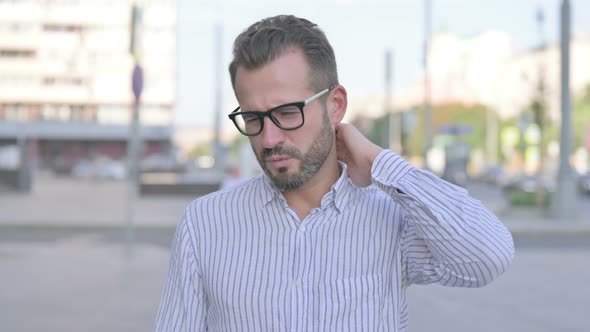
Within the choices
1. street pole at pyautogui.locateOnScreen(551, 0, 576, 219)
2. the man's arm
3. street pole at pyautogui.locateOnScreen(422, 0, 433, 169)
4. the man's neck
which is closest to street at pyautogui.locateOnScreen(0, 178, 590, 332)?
street pole at pyautogui.locateOnScreen(551, 0, 576, 219)

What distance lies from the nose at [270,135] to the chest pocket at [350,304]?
0.35m

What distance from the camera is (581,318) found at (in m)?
8.09

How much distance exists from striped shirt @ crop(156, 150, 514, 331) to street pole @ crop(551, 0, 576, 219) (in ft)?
64.1

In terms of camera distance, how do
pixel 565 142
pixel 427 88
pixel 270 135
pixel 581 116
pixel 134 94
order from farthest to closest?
1. pixel 581 116
2. pixel 427 88
3. pixel 565 142
4. pixel 134 94
5. pixel 270 135

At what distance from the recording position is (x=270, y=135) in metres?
2.21

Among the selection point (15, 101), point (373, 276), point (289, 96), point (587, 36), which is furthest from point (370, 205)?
point (587, 36)

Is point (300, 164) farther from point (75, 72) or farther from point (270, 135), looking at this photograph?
point (75, 72)

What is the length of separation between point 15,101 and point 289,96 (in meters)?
92.0

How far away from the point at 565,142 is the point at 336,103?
19.9 m

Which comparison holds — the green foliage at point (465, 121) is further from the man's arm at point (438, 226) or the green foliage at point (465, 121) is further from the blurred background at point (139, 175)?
the man's arm at point (438, 226)

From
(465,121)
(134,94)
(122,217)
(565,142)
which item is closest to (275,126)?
(134,94)

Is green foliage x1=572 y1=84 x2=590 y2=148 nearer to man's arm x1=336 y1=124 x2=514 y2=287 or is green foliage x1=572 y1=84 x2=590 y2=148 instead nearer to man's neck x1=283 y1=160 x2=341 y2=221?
man's arm x1=336 y1=124 x2=514 y2=287

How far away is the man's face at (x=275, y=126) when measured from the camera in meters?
2.22

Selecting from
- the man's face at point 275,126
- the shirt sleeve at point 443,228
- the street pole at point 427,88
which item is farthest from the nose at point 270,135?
the street pole at point 427,88
